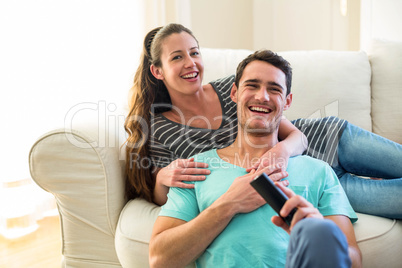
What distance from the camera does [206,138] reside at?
1.45 meters

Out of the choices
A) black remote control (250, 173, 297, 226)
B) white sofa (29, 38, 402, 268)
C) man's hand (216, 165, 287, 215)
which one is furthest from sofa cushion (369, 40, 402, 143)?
black remote control (250, 173, 297, 226)

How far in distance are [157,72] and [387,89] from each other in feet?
3.74

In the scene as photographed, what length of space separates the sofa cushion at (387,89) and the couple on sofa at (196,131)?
53 centimetres

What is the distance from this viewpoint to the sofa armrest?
1259mm

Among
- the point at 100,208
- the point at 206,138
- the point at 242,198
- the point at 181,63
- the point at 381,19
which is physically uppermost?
the point at 381,19

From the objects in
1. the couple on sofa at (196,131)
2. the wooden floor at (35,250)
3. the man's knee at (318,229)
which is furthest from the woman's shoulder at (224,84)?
the wooden floor at (35,250)

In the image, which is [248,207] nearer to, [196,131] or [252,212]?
[252,212]

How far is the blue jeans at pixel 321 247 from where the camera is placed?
0.68 meters

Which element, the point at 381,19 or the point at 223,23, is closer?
the point at 381,19

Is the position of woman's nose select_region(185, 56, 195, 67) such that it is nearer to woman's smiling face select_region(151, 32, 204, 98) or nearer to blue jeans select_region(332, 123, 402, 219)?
woman's smiling face select_region(151, 32, 204, 98)

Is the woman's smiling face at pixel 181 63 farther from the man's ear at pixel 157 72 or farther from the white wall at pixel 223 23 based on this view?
the white wall at pixel 223 23

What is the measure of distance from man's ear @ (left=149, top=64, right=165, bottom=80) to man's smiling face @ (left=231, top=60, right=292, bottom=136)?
1.52 feet

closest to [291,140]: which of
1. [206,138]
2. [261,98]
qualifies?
[261,98]

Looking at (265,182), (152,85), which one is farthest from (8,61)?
(265,182)
